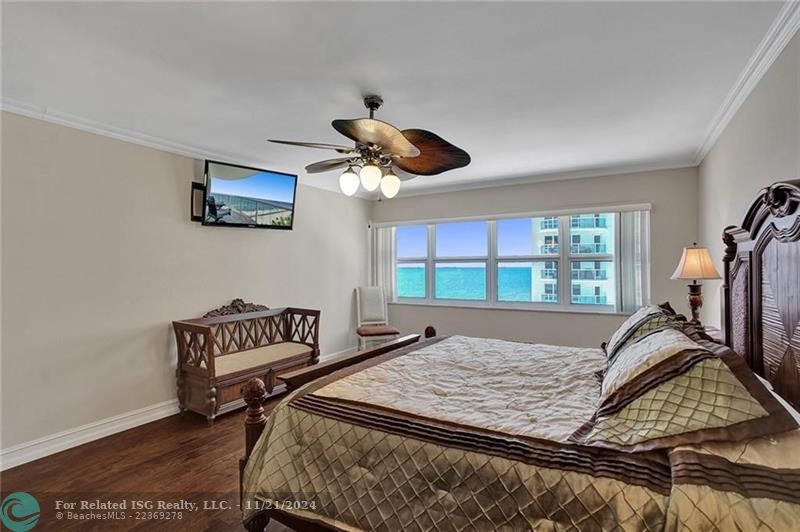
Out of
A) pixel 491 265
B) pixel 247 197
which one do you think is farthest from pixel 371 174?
pixel 491 265

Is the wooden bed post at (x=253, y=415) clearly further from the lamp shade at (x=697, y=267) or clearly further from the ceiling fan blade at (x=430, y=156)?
the lamp shade at (x=697, y=267)

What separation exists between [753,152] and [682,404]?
6.41 feet

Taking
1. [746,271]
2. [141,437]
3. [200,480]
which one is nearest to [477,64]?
[746,271]

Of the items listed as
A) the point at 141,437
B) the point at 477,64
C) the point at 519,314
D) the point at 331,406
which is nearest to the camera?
the point at 331,406

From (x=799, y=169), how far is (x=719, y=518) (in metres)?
1.62

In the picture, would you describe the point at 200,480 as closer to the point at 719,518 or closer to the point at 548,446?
the point at 548,446

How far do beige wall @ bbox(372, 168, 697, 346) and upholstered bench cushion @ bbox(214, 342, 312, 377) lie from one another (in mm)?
2003

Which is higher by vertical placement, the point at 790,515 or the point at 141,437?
the point at 790,515

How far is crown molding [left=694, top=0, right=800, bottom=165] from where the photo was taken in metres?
1.69

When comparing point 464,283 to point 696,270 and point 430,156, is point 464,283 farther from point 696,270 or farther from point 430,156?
point 430,156

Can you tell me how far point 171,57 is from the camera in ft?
6.68

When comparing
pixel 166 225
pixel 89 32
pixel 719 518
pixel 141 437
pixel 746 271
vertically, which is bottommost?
pixel 141 437

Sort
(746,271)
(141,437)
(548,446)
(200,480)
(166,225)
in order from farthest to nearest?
(166,225), (141,437), (200,480), (746,271), (548,446)

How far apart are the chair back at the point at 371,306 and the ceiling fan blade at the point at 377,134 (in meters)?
3.43
